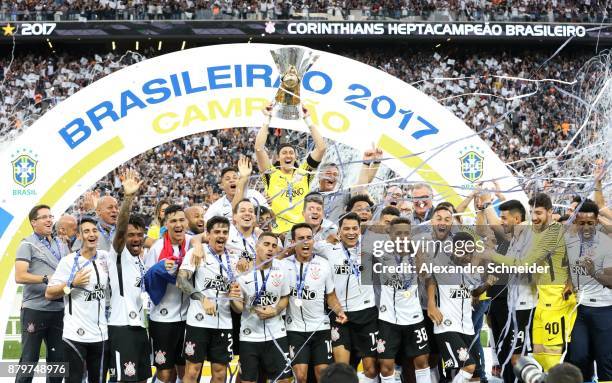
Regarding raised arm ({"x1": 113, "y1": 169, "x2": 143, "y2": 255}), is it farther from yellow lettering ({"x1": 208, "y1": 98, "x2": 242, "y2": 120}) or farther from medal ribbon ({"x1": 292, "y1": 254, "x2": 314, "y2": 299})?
yellow lettering ({"x1": 208, "y1": 98, "x2": 242, "y2": 120})

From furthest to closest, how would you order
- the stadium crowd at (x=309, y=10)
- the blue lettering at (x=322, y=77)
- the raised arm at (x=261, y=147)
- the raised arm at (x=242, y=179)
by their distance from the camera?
1. the stadium crowd at (x=309, y=10)
2. the blue lettering at (x=322, y=77)
3. the raised arm at (x=261, y=147)
4. the raised arm at (x=242, y=179)

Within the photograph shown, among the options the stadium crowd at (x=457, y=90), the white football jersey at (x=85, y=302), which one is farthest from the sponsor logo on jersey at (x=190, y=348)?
the stadium crowd at (x=457, y=90)

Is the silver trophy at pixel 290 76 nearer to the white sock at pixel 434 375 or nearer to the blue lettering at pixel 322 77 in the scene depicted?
the blue lettering at pixel 322 77

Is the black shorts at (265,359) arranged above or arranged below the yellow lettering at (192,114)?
below

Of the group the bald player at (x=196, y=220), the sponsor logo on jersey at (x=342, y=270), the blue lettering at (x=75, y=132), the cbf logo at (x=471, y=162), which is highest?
the blue lettering at (x=75, y=132)

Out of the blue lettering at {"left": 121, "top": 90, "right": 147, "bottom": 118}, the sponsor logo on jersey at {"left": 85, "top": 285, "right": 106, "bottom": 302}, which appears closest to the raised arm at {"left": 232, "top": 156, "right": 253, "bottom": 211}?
the sponsor logo on jersey at {"left": 85, "top": 285, "right": 106, "bottom": 302}

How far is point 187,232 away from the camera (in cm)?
898

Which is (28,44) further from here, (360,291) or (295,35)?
(360,291)

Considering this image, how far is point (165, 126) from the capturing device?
9.89 meters

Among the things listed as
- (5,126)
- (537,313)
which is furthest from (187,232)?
(5,126)

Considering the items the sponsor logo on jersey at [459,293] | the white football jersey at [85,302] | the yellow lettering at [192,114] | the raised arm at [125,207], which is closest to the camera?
the raised arm at [125,207]

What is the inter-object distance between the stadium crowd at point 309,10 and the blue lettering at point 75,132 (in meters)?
21.1

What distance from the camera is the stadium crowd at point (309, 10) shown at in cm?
3025

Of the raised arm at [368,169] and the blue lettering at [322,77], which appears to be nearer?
the raised arm at [368,169]
